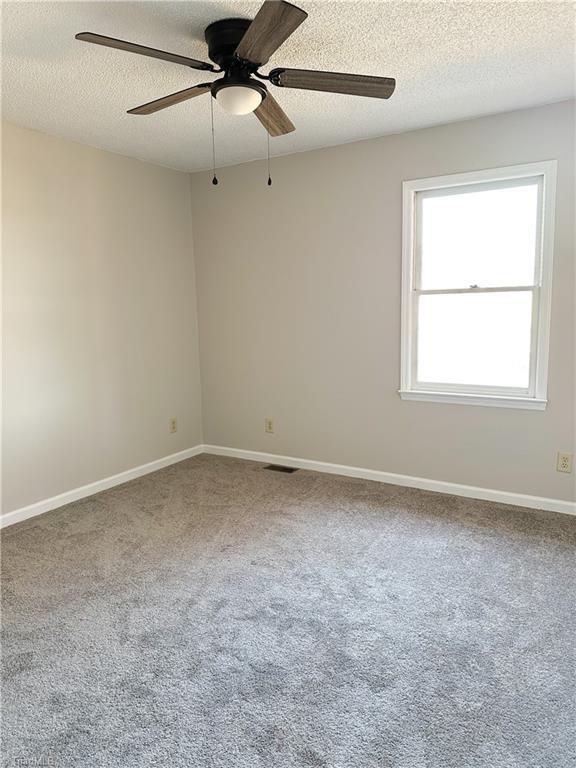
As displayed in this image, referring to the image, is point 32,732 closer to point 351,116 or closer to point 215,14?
point 215,14

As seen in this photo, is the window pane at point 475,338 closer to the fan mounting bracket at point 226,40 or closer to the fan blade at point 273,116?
the fan blade at point 273,116

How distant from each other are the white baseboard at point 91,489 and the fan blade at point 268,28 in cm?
296

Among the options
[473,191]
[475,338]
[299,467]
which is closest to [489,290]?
[475,338]

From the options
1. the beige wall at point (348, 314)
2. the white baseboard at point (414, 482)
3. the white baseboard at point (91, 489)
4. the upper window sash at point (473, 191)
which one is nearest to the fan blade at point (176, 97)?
the beige wall at point (348, 314)

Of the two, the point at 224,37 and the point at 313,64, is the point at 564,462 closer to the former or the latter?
the point at 313,64

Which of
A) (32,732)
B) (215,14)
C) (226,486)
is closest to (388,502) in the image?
(226,486)

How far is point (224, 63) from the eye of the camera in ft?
6.81

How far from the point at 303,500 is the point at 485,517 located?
1200mm

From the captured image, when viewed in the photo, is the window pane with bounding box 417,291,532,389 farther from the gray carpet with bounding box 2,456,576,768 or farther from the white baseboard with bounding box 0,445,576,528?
the gray carpet with bounding box 2,456,576,768

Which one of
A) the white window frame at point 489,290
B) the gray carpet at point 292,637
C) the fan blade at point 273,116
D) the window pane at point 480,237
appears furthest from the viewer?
the window pane at point 480,237

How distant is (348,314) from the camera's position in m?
3.78

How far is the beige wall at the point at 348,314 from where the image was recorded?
3109 mm

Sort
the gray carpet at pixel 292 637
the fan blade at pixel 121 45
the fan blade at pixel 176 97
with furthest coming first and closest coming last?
the fan blade at pixel 176 97, the fan blade at pixel 121 45, the gray carpet at pixel 292 637

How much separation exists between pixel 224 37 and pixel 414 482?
2.97m
